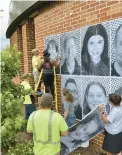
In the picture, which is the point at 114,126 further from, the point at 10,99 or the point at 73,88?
the point at 73,88

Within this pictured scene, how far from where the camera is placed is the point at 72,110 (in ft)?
19.6

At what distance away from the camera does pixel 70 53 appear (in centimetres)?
619

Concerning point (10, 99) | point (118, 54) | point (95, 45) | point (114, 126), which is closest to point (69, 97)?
point (95, 45)

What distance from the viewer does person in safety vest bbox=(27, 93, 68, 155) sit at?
3.68 metres

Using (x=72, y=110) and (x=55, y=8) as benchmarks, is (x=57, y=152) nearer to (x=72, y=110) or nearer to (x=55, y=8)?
(x=72, y=110)

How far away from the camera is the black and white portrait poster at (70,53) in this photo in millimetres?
5938

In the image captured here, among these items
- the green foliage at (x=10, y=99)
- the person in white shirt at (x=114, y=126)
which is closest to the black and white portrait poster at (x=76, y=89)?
the green foliage at (x=10, y=99)

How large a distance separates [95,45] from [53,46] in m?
1.92

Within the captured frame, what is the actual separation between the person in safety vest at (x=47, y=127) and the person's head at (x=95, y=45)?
1831mm

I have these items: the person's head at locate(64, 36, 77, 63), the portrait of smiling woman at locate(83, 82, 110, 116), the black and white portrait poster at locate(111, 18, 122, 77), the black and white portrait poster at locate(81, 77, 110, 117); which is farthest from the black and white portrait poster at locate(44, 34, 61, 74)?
the black and white portrait poster at locate(111, 18, 122, 77)

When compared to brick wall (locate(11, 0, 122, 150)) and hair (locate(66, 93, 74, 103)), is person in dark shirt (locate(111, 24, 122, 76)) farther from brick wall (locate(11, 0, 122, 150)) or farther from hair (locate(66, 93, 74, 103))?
hair (locate(66, 93, 74, 103))

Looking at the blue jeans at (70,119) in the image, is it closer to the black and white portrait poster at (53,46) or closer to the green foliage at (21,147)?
the green foliage at (21,147)

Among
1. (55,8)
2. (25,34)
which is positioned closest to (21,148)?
(55,8)

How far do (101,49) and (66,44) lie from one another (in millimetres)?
1382
